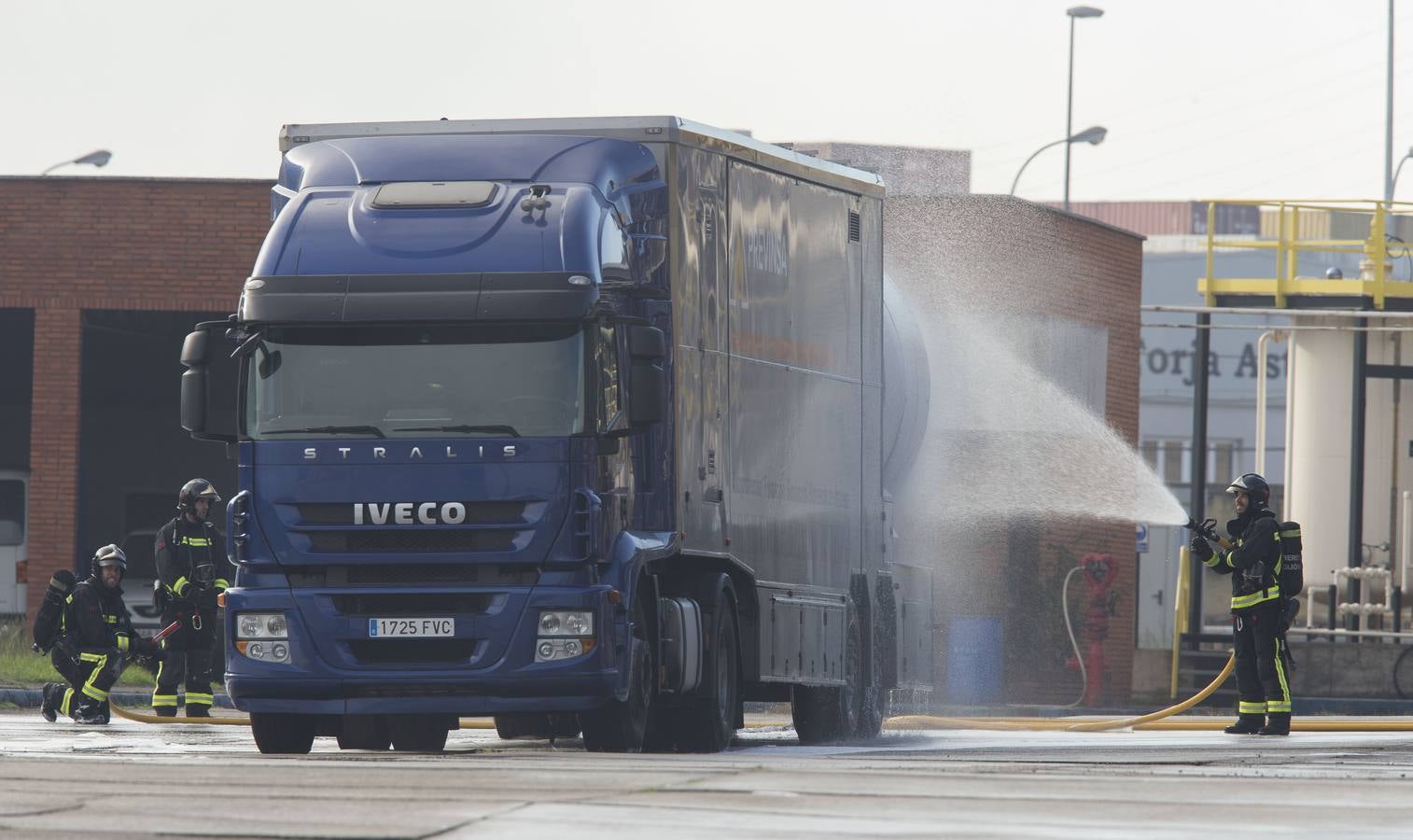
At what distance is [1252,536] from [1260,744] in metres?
1.93

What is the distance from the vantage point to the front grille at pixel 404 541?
12656mm

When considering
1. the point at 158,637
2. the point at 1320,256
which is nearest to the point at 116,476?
the point at 158,637

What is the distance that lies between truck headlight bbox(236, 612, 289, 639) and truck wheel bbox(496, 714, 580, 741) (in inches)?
92.4

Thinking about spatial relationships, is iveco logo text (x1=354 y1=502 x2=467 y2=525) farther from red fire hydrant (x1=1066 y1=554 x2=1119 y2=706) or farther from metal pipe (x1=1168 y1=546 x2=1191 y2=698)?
red fire hydrant (x1=1066 y1=554 x2=1119 y2=706)

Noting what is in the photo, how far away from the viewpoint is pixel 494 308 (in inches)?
495

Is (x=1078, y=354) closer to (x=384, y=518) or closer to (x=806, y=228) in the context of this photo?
(x=806, y=228)

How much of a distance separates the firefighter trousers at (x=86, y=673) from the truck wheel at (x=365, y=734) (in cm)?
388

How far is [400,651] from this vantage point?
1278 cm

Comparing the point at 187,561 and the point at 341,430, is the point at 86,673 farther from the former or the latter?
the point at 341,430

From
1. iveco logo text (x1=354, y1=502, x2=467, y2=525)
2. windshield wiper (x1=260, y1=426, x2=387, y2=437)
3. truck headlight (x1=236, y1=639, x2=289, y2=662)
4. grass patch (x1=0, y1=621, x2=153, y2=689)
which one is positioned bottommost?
grass patch (x1=0, y1=621, x2=153, y2=689)

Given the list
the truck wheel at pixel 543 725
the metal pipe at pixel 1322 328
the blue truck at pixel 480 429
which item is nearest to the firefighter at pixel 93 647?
the truck wheel at pixel 543 725

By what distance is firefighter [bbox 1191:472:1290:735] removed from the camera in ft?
55.4

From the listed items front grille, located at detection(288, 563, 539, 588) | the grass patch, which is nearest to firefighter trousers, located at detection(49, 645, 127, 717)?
the grass patch

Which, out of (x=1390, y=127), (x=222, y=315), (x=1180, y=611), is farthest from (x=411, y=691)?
(x=1390, y=127)
